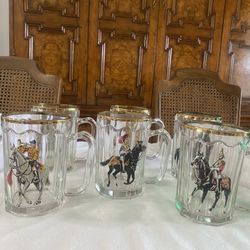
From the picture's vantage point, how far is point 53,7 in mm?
1413

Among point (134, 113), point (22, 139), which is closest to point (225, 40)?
point (134, 113)

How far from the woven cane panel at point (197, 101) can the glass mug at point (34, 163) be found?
2.69 ft

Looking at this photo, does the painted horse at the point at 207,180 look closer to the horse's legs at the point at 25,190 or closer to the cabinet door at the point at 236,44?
the horse's legs at the point at 25,190

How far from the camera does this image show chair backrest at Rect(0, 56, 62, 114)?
117 cm

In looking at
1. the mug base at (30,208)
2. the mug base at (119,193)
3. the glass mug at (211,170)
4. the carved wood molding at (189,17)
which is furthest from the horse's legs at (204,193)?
the carved wood molding at (189,17)

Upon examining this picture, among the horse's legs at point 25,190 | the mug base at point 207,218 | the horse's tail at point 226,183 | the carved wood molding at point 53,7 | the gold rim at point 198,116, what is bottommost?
the mug base at point 207,218

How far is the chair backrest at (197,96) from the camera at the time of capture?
4.01 feet

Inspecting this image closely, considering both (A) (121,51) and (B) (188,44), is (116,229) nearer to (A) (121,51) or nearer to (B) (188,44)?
(A) (121,51)

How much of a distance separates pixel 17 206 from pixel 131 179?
0.64 feet

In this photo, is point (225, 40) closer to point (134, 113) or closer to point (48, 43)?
point (48, 43)

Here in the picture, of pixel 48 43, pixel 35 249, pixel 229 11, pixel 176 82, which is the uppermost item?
pixel 229 11

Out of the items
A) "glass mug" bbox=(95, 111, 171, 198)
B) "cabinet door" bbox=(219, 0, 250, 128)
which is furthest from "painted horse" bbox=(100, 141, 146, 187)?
"cabinet door" bbox=(219, 0, 250, 128)

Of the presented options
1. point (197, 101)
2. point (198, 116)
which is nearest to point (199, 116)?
point (198, 116)

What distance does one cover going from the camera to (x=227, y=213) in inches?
17.5
